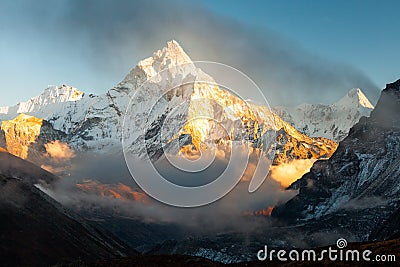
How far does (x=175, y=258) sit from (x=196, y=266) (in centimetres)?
784

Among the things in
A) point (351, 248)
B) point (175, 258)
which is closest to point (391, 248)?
point (351, 248)

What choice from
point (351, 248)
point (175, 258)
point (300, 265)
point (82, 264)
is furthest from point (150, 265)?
point (351, 248)

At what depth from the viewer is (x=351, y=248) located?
285 ft

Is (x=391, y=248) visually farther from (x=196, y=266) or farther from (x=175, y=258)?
(x=175, y=258)

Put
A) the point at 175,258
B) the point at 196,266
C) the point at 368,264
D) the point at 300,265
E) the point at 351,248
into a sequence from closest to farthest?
the point at 368,264, the point at 300,265, the point at 351,248, the point at 196,266, the point at 175,258

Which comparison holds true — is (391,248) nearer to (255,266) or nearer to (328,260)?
(328,260)

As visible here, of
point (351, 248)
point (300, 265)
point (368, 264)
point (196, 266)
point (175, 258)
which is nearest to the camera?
point (368, 264)

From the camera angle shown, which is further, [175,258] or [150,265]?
[175,258]

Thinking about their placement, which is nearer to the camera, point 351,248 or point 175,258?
point 351,248

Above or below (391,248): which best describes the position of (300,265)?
below

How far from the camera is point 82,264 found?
102125 millimetres

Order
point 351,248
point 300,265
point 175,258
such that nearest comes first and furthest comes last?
point 300,265
point 351,248
point 175,258

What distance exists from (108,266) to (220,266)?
23.0m

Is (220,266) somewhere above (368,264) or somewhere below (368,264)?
above
